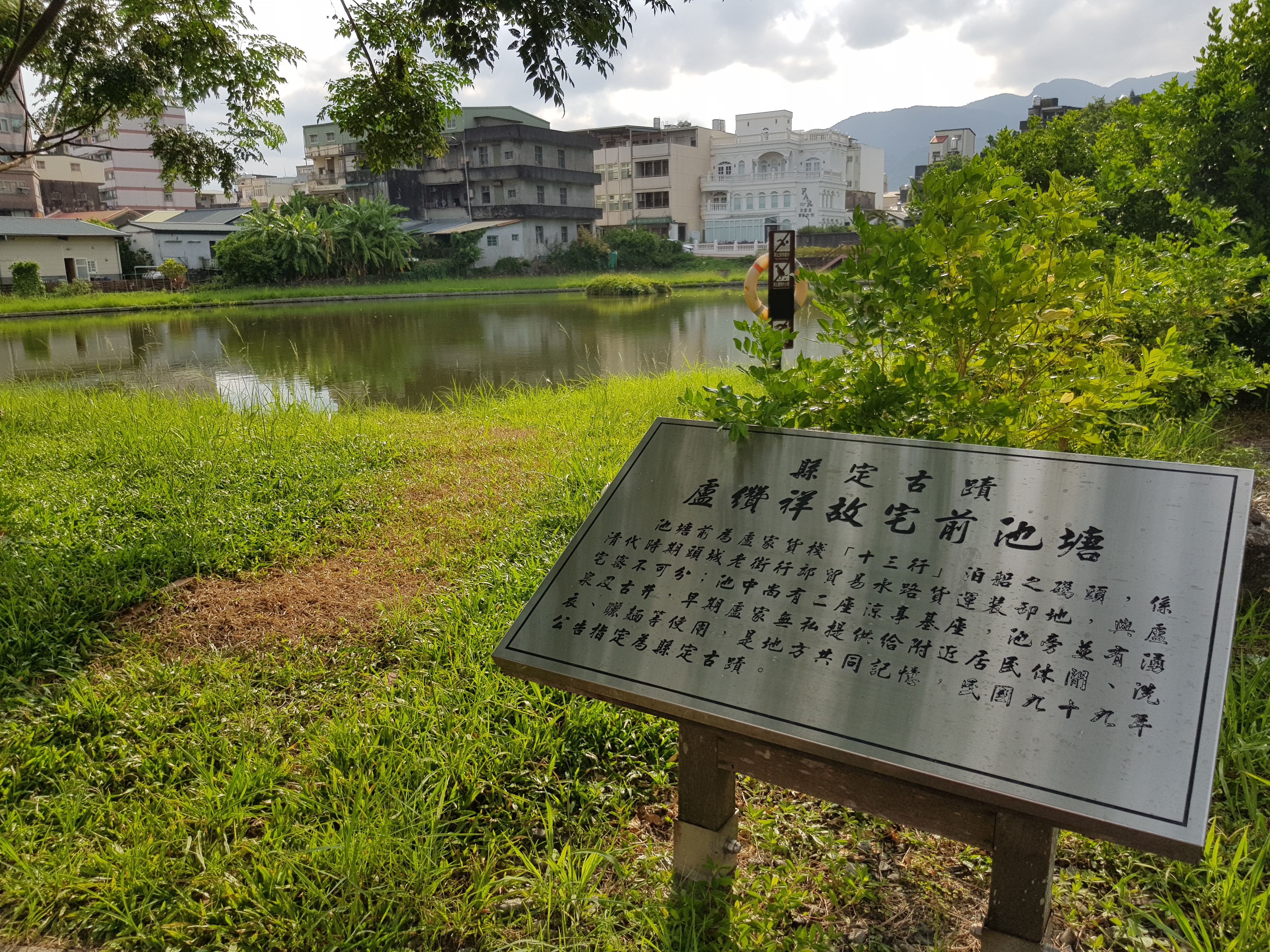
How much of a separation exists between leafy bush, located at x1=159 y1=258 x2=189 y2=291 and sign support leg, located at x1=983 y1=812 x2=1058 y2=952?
1201 inches

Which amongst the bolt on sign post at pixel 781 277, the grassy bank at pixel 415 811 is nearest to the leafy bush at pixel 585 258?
the bolt on sign post at pixel 781 277

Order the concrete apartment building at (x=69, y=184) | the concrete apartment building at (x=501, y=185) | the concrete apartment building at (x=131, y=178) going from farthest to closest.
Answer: the concrete apartment building at (x=131, y=178) → the concrete apartment building at (x=69, y=184) → the concrete apartment building at (x=501, y=185)

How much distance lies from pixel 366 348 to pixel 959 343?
1348cm

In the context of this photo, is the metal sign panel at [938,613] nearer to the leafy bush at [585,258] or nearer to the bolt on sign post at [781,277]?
the bolt on sign post at [781,277]

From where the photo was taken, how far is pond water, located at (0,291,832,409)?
35.0 ft

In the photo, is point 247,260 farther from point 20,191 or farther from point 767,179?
point 767,179

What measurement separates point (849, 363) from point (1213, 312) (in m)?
3.02

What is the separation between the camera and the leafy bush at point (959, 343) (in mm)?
2141

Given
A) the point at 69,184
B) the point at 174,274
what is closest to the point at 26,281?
the point at 174,274

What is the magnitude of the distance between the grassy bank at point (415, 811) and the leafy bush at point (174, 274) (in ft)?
89.7

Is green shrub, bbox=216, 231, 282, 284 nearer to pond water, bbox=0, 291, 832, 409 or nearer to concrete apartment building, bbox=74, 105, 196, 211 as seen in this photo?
pond water, bbox=0, 291, 832, 409

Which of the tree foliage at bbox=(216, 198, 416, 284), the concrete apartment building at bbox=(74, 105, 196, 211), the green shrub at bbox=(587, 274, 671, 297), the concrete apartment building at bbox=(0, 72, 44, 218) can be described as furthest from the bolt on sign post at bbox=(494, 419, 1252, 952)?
Result: the concrete apartment building at bbox=(74, 105, 196, 211)

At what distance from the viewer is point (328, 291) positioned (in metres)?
26.7

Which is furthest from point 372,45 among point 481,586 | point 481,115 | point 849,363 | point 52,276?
point 481,115
